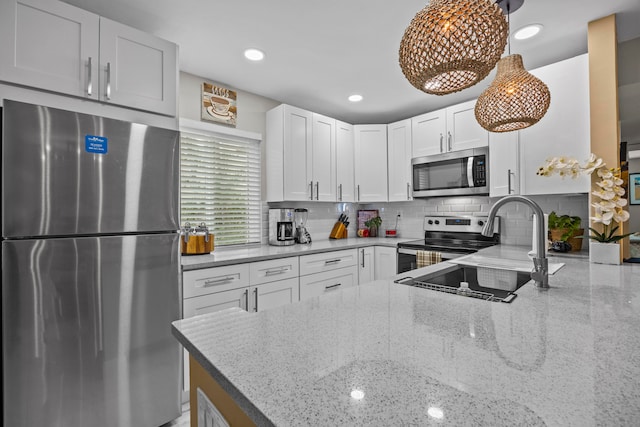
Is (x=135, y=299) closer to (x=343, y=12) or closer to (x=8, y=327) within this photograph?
(x=8, y=327)

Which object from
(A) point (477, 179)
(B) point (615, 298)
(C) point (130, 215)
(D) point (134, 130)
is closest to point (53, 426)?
(C) point (130, 215)

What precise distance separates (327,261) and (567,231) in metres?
1.96

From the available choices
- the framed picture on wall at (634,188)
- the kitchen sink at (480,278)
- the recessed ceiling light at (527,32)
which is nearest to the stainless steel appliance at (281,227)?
the kitchen sink at (480,278)

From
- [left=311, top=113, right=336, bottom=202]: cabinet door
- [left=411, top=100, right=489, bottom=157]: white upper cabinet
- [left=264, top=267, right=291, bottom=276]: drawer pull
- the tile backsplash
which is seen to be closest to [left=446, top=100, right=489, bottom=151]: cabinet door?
[left=411, top=100, right=489, bottom=157]: white upper cabinet

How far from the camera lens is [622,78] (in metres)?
2.31

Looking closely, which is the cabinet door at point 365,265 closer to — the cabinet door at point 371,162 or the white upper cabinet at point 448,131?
the cabinet door at point 371,162

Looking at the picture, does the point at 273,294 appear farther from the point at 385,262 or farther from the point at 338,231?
the point at 338,231

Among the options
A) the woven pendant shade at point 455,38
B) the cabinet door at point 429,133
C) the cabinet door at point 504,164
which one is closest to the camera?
the woven pendant shade at point 455,38

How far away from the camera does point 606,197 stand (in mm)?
1824

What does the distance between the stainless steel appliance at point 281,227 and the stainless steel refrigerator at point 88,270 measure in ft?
4.22

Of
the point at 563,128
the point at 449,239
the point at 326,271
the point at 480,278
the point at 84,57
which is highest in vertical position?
the point at 84,57

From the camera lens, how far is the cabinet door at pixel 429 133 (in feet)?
10.5

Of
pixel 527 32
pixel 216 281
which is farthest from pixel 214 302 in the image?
pixel 527 32

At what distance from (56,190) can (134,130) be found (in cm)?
48
